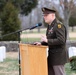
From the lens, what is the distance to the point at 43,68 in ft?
16.8

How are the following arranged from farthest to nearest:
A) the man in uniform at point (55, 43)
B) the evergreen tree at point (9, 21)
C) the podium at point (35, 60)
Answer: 1. the evergreen tree at point (9, 21)
2. the man in uniform at point (55, 43)
3. the podium at point (35, 60)

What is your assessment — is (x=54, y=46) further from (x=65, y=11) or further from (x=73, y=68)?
(x=65, y=11)

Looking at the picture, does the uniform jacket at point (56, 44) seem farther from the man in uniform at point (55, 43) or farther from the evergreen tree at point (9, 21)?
the evergreen tree at point (9, 21)

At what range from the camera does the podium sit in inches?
200

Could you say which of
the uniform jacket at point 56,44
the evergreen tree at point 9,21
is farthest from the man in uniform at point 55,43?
the evergreen tree at point 9,21

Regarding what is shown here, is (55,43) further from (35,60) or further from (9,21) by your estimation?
(9,21)

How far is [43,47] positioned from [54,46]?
1.19 feet

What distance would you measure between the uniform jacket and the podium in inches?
9.0

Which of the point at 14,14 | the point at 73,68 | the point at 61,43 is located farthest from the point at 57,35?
the point at 14,14

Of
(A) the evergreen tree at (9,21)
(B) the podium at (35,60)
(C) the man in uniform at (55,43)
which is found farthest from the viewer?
(A) the evergreen tree at (9,21)

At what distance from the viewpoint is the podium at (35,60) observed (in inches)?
200

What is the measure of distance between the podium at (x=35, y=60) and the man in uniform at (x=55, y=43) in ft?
0.59

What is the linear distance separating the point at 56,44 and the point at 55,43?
0.13 ft

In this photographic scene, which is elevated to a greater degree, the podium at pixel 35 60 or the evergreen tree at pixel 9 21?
the evergreen tree at pixel 9 21
